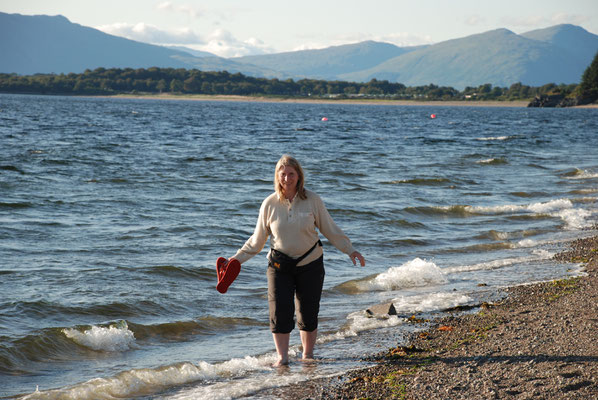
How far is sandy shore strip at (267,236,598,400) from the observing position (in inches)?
209

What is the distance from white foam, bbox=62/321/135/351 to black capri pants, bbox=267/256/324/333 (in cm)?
213

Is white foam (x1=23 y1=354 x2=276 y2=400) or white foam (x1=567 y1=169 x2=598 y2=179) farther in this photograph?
white foam (x1=567 y1=169 x2=598 y2=179)

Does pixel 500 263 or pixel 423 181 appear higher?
pixel 423 181

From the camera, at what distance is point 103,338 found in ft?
24.6

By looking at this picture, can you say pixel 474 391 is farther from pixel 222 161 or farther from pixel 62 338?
pixel 222 161

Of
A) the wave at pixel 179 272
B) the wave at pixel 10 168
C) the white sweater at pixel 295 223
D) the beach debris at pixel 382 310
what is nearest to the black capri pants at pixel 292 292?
the white sweater at pixel 295 223

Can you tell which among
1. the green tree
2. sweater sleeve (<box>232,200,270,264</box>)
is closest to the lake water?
sweater sleeve (<box>232,200,270,264</box>)

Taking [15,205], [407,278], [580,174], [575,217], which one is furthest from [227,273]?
[580,174]

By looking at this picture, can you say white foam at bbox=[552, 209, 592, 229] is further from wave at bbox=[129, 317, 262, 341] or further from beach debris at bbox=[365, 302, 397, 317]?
wave at bbox=[129, 317, 262, 341]

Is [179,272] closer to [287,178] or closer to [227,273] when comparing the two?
[227,273]

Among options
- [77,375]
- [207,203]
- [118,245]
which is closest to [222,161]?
[207,203]

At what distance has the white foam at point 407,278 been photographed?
33.9 ft

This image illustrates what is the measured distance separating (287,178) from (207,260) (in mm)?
5929

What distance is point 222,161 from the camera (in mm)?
29594
